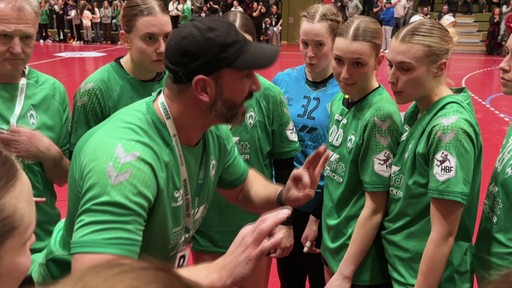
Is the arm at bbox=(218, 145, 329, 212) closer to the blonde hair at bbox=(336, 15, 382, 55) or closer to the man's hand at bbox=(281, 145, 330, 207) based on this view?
the man's hand at bbox=(281, 145, 330, 207)

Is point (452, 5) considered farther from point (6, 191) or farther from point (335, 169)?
point (6, 191)

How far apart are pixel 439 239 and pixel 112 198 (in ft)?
3.89

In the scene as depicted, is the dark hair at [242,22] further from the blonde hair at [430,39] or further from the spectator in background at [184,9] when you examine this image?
the spectator in background at [184,9]

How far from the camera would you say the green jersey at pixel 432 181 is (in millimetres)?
1854

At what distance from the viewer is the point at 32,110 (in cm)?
228

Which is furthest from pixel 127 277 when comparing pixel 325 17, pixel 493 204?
pixel 325 17

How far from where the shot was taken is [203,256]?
282cm

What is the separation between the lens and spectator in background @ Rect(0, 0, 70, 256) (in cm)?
219

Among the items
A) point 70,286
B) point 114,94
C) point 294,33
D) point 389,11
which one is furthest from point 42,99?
point 294,33

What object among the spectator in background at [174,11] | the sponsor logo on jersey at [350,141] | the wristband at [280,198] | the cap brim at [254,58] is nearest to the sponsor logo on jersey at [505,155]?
the sponsor logo on jersey at [350,141]

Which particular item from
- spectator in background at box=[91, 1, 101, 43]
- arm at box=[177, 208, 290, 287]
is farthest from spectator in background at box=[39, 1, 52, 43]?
arm at box=[177, 208, 290, 287]

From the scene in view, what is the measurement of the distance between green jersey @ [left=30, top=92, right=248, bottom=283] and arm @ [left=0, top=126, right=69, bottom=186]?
48 centimetres

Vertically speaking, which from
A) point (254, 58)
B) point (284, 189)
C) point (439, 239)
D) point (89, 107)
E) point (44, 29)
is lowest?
point (44, 29)

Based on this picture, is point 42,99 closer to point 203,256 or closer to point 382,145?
point 203,256
